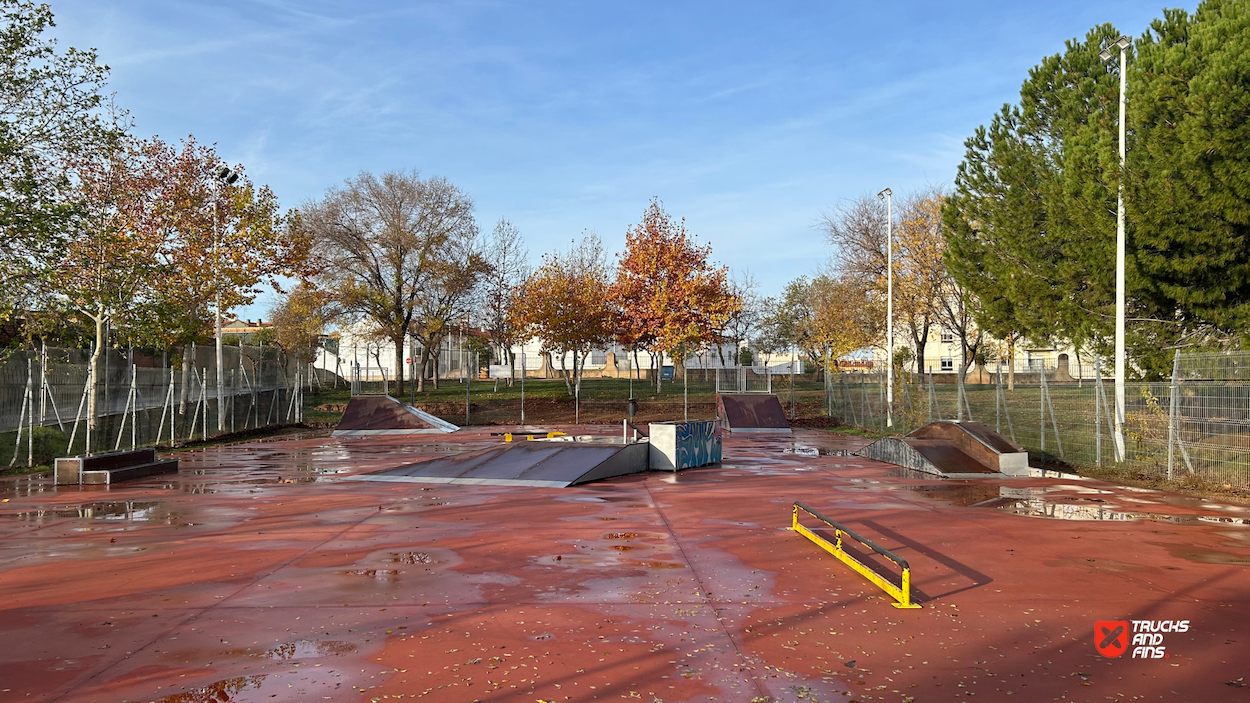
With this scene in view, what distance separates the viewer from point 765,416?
32.5 metres

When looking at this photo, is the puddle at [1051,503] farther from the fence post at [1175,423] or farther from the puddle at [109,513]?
the puddle at [109,513]

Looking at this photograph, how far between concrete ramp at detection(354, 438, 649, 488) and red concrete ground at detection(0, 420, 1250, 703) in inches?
75.8

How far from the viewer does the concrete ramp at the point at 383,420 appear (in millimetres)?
31147

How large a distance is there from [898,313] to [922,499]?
3142 cm

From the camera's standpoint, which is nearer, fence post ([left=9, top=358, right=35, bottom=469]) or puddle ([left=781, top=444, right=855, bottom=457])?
fence post ([left=9, top=358, right=35, bottom=469])

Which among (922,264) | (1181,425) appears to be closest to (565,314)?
(922,264)

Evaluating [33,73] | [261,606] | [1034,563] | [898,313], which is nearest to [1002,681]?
[1034,563]

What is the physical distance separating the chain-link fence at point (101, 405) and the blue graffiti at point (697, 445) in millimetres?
12945

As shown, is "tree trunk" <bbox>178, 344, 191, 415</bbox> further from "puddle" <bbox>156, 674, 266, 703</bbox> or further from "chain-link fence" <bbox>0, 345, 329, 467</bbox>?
"puddle" <bbox>156, 674, 266, 703</bbox>

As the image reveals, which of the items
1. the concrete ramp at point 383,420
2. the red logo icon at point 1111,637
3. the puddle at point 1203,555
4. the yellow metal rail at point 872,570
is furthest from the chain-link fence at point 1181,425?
the concrete ramp at point 383,420

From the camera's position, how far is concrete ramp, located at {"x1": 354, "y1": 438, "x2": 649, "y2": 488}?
15.9 m

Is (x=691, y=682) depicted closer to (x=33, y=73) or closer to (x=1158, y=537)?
(x=1158, y=537)

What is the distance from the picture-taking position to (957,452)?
18656 millimetres

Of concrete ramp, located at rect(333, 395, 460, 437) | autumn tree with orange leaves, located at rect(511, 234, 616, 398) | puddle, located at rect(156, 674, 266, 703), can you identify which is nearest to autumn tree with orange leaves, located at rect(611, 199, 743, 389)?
autumn tree with orange leaves, located at rect(511, 234, 616, 398)
